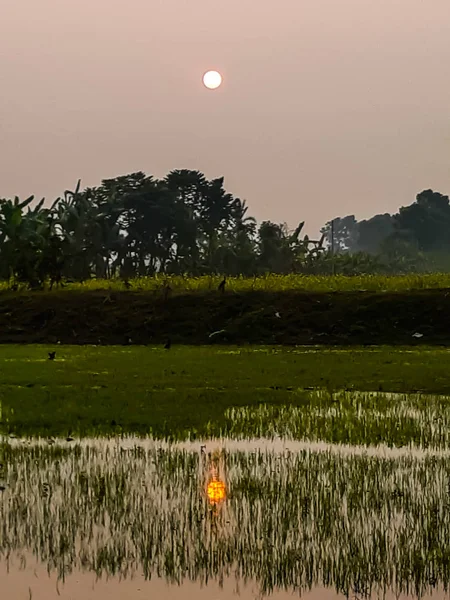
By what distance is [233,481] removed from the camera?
667 centimetres

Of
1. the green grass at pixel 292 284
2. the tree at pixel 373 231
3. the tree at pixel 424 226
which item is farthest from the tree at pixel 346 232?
the green grass at pixel 292 284

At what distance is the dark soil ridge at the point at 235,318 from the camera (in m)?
19.9

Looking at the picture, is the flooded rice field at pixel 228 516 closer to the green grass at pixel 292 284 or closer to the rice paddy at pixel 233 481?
the rice paddy at pixel 233 481

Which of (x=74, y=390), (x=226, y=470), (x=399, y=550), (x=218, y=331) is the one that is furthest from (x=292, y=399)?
(x=218, y=331)

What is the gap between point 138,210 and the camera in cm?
4178

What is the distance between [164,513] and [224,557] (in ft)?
3.22

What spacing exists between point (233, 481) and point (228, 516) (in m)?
1.05

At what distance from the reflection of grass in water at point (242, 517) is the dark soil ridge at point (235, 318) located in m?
12.4

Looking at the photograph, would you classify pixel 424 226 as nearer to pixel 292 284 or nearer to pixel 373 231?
pixel 373 231

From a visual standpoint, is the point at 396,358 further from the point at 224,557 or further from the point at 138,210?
the point at 138,210

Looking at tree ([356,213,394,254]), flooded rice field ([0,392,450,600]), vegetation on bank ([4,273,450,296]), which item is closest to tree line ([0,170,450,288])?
vegetation on bank ([4,273,450,296])

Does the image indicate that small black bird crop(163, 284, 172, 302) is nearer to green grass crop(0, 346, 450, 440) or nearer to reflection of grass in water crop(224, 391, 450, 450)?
green grass crop(0, 346, 450, 440)

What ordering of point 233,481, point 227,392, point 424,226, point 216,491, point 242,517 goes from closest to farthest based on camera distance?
point 242,517, point 216,491, point 233,481, point 227,392, point 424,226

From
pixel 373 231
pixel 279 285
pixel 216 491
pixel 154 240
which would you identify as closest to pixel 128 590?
pixel 216 491
